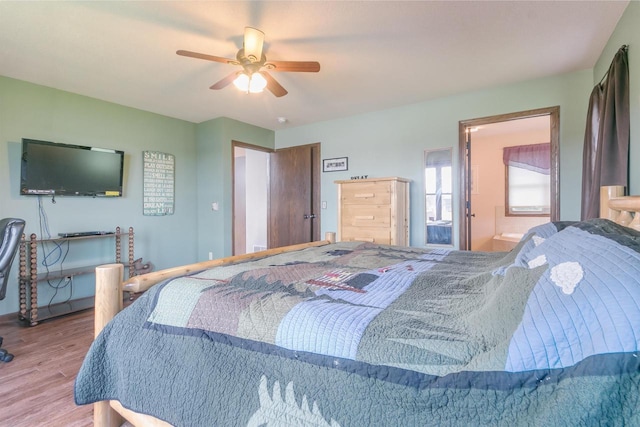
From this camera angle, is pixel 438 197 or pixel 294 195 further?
pixel 294 195

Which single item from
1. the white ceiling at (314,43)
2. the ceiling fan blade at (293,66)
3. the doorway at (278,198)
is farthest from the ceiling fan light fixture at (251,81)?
the doorway at (278,198)

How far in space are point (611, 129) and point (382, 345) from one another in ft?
8.50

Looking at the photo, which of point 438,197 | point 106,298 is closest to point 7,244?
point 106,298

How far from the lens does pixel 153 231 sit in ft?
13.6

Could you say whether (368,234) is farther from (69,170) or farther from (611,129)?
(69,170)

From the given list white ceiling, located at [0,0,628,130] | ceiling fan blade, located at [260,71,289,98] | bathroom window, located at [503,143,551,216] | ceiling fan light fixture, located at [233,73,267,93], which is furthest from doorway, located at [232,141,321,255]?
bathroom window, located at [503,143,551,216]

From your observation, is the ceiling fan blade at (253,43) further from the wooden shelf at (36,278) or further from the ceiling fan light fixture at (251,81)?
the wooden shelf at (36,278)

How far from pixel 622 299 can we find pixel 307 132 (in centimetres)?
455

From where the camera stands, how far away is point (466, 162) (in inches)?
139

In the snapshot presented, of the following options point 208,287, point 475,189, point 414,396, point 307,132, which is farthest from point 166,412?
point 475,189

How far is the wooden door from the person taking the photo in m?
4.73

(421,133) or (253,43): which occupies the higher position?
(253,43)

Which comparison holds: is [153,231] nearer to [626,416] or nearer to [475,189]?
[626,416]

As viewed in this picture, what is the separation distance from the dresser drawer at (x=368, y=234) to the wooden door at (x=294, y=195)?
1.01m
